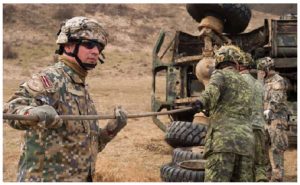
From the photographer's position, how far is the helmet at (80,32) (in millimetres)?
3338

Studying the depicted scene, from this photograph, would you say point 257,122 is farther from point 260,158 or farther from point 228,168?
point 228,168

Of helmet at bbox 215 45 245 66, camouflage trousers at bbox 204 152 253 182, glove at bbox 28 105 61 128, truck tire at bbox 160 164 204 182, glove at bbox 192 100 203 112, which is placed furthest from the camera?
truck tire at bbox 160 164 204 182

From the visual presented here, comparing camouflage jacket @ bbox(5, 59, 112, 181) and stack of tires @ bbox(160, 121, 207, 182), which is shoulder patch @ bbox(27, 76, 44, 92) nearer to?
camouflage jacket @ bbox(5, 59, 112, 181)

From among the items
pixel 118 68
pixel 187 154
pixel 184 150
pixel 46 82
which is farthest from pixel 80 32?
pixel 118 68

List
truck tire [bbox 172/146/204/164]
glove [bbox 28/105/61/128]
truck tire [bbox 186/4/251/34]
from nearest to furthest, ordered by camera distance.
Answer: glove [bbox 28/105/61/128] → truck tire [bbox 172/146/204/164] → truck tire [bbox 186/4/251/34]

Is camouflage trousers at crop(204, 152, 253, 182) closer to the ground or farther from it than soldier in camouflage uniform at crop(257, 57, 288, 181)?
closer to the ground

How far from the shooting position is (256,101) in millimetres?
5504

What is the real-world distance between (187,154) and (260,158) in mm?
1818

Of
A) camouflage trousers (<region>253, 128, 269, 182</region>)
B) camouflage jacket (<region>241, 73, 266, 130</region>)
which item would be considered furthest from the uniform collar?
camouflage trousers (<region>253, 128, 269, 182</region>)

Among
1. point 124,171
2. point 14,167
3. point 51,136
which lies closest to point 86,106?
point 51,136

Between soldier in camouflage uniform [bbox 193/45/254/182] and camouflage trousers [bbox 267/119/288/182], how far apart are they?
2.16 meters

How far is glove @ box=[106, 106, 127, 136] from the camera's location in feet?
11.1

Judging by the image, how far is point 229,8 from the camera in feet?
29.9

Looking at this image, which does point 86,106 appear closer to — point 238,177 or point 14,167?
point 238,177
